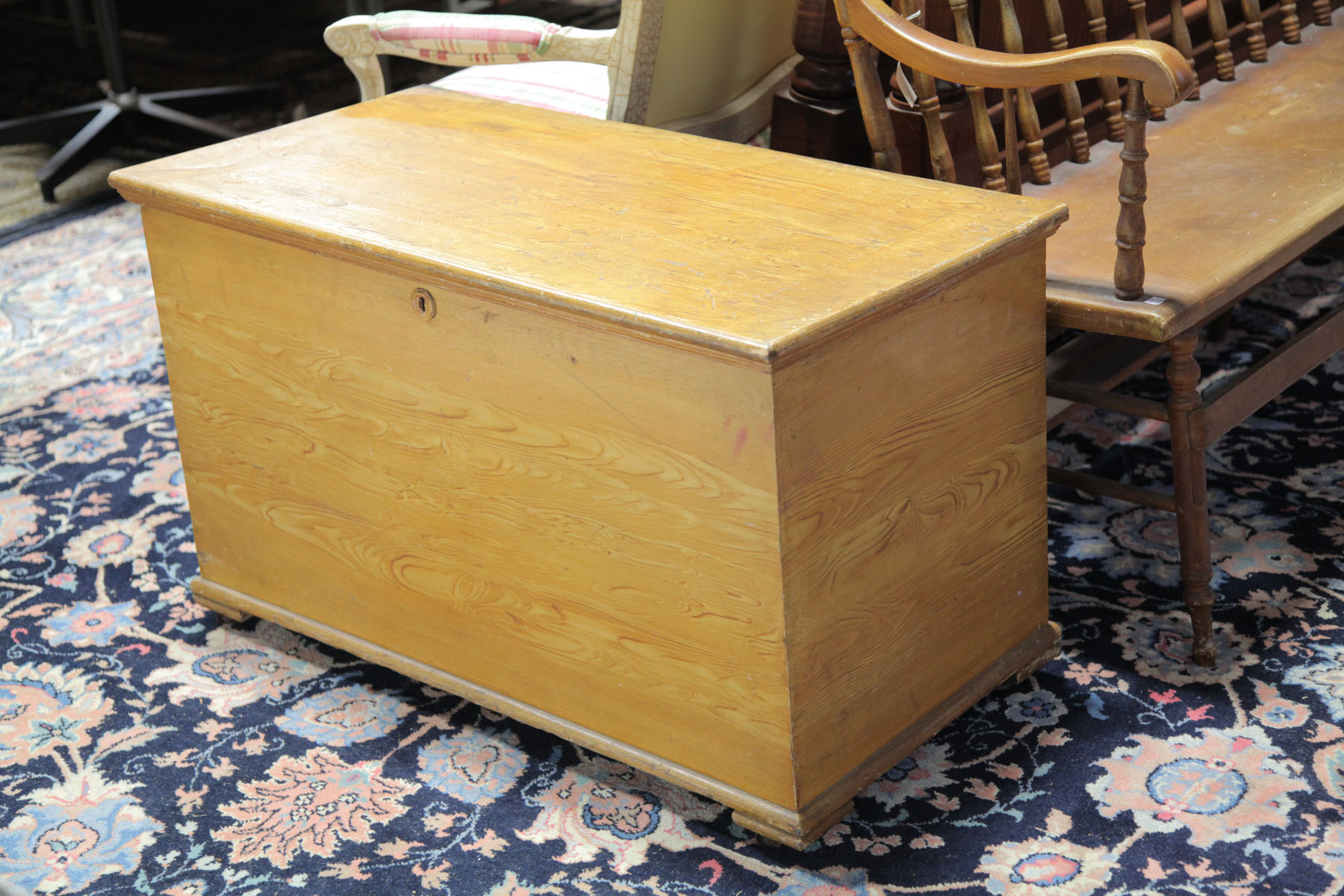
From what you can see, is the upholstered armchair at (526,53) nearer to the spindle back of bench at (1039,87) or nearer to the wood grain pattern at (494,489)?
the spindle back of bench at (1039,87)

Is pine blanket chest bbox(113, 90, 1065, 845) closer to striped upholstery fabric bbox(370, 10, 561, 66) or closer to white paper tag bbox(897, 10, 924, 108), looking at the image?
white paper tag bbox(897, 10, 924, 108)

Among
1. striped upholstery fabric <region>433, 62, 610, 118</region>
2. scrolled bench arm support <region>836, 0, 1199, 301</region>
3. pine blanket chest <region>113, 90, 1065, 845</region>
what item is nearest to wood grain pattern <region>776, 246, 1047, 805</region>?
pine blanket chest <region>113, 90, 1065, 845</region>

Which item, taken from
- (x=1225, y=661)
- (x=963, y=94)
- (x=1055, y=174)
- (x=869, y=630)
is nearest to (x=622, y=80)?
(x=963, y=94)

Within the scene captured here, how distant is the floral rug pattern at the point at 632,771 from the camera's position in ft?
4.98

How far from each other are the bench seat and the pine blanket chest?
155 millimetres

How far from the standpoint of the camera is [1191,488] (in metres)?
1.75

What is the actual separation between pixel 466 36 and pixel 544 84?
205mm

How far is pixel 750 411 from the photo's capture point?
4.41 ft

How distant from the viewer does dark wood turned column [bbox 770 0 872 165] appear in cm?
210

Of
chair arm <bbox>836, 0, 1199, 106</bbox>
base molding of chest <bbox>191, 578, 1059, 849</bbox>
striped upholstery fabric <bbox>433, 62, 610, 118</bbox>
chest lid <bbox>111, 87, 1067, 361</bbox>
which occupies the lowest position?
base molding of chest <bbox>191, 578, 1059, 849</bbox>

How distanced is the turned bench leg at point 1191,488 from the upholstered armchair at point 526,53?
0.87 m

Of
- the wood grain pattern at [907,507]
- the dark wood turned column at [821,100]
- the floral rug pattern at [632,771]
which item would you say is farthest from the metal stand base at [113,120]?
the wood grain pattern at [907,507]

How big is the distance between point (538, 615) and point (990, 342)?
598mm

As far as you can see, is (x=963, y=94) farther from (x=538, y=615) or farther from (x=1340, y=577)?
(x=538, y=615)
